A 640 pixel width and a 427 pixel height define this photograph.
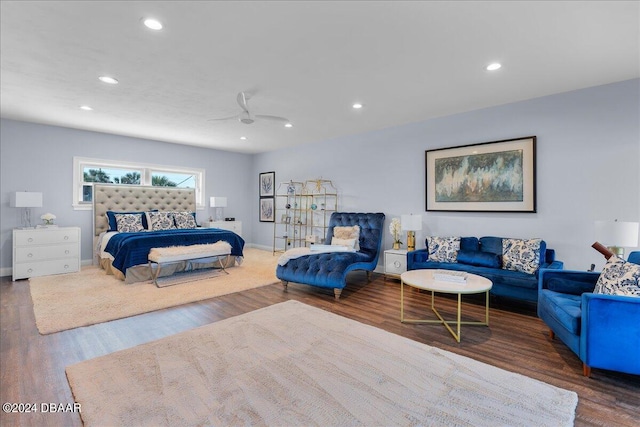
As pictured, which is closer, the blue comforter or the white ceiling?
the white ceiling

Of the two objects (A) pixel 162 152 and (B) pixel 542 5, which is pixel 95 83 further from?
(B) pixel 542 5

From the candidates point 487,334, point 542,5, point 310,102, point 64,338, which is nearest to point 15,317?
point 64,338

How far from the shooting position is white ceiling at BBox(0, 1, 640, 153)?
2.27 m

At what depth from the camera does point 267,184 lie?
8.14m

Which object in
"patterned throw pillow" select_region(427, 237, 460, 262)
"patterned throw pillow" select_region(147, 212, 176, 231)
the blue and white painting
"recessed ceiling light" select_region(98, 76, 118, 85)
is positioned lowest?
"patterned throw pillow" select_region(427, 237, 460, 262)

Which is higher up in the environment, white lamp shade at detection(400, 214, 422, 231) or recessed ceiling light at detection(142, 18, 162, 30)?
recessed ceiling light at detection(142, 18, 162, 30)

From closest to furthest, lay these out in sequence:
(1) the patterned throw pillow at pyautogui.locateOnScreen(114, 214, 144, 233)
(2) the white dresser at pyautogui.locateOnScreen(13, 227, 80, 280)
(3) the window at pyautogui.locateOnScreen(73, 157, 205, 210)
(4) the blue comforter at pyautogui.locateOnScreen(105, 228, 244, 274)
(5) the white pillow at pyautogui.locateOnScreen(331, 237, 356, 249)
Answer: (4) the blue comforter at pyautogui.locateOnScreen(105, 228, 244, 274), (2) the white dresser at pyautogui.locateOnScreen(13, 227, 80, 280), (5) the white pillow at pyautogui.locateOnScreen(331, 237, 356, 249), (1) the patterned throw pillow at pyautogui.locateOnScreen(114, 214, 144, 233), (3) the window at pyautogui.locateOnScreen(73, 157, 205, 210)

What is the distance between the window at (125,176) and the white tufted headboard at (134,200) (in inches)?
8.3

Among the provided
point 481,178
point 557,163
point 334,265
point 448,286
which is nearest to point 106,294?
point 334,265

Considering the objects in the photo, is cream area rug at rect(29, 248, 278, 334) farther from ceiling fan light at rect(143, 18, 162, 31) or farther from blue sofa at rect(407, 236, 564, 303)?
ceiling fan light at rect(143, 18, 162, 31)

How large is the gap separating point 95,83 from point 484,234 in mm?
5460

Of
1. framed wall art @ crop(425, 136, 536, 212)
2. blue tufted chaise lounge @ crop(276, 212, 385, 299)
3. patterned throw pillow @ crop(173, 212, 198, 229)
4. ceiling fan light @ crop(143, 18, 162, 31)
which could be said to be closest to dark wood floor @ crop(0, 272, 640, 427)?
blue tufted chaise lounge @ crop(276, 212, 385, 299)

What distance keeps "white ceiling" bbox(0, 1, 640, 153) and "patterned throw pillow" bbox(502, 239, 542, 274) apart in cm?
189

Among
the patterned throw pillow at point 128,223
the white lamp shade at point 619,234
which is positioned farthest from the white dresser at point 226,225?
the white lamp shade at point 619,234
